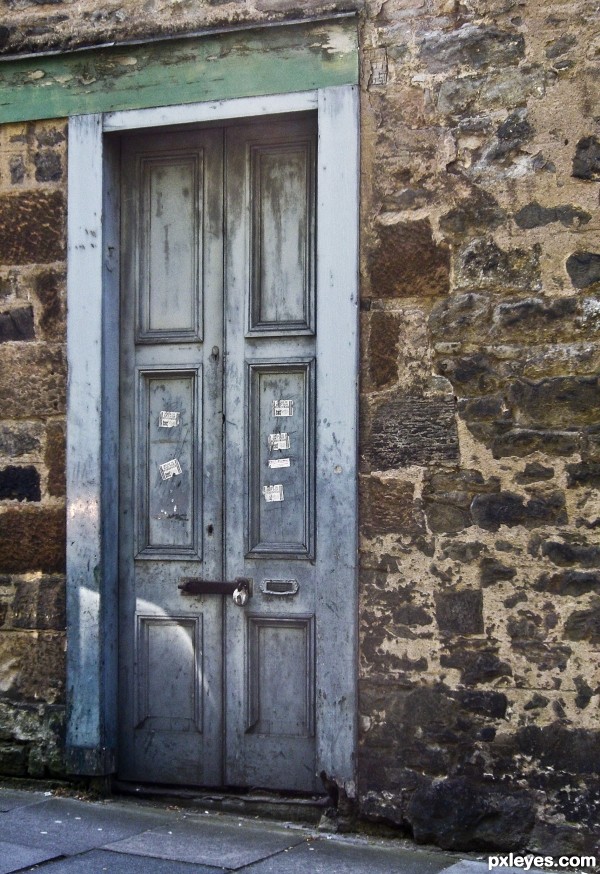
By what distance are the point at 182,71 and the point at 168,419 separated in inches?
58.2

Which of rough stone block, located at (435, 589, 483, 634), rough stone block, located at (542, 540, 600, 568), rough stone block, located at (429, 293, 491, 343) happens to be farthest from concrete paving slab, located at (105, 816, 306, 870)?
rough stone block, located at (429, 293, 491, 343)

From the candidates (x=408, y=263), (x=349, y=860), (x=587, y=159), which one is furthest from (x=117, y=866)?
(x=587, y=159)

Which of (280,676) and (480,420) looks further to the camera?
(280,676)

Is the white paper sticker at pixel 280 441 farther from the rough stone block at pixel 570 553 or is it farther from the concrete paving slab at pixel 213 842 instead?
the concrete paving slab at pixel 213 842

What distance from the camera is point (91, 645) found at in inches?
189

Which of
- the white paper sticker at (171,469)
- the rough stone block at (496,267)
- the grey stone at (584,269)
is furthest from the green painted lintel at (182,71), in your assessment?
the white paper sticker at (171,469)

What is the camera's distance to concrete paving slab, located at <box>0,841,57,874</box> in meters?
3.85

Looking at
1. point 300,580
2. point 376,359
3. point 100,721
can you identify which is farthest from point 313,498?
point 100,721

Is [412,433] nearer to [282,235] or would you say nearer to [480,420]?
[480,420]

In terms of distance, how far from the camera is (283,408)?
475cm

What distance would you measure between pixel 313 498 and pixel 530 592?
1.00 metres

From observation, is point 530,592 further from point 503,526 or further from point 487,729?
point 487,729

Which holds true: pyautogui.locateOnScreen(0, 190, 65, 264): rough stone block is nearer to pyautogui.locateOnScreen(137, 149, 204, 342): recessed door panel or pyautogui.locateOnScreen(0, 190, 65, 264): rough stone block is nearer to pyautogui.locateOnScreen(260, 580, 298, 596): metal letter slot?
pyautogui.locateOnScreen(137, 149, 204, 342): recessed door panel
